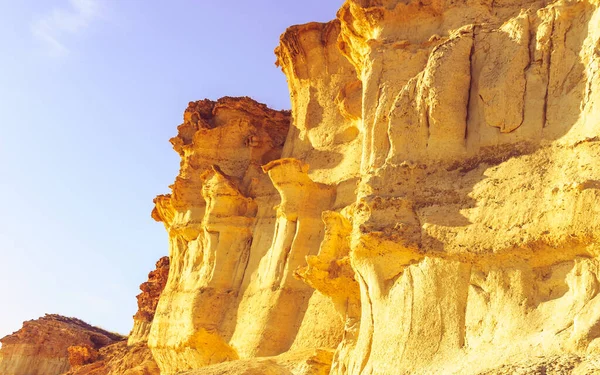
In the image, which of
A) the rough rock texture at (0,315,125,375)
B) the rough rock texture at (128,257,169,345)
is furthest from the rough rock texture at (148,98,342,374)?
the rough rock texture at (0,315,125,375)

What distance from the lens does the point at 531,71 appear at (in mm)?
10812

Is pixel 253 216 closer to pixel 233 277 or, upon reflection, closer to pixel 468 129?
pixel 233 277

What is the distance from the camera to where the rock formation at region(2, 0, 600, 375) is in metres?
8.70

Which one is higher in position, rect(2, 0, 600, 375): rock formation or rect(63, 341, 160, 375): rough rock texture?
rect(2, 0, 600, 375): rock formation

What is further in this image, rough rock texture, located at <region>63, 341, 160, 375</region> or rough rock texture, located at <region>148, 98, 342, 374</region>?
rough rock texture, located at <region>63, 341, 160, 375</region>

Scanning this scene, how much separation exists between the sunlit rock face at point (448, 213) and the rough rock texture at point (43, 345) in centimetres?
1554

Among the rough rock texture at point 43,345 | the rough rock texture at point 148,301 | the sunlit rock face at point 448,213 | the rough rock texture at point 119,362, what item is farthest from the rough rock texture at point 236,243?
the rough rock texture at point 43,345

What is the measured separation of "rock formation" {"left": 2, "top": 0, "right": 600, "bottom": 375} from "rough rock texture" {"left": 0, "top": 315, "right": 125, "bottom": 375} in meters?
15.3

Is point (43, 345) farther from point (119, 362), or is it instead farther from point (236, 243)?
point (236, 243)

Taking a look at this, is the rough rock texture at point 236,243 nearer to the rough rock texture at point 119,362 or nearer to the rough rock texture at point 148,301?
the rough rock texture at point 119,362

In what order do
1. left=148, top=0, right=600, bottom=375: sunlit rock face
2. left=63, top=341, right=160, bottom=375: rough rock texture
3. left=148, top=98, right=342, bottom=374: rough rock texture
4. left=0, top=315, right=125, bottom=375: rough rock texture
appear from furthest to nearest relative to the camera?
left=0, top=315, right=125, bottom=375: rough rock texture, left=63, top=341, right=160, bottom=375: rough rock texture, left=148, top=98, right=342, bottom=374: rough rock texture, left=148, top=0, right=600, bottom=375: sunlit rock face

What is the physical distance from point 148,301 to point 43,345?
6.65 metres

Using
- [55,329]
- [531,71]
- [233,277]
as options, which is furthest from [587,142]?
[55,329]

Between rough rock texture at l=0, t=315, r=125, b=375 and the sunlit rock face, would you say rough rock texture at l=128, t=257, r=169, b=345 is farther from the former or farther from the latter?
the sunlit rock face
